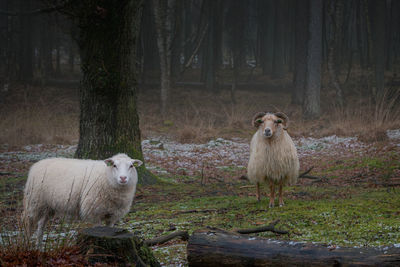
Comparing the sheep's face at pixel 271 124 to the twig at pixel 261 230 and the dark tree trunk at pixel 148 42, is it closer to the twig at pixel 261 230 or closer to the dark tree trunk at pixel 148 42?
the twig at pixel 261 230

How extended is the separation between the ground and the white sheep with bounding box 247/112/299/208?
21.6 inches

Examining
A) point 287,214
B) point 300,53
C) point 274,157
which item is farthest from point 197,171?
point 300,53

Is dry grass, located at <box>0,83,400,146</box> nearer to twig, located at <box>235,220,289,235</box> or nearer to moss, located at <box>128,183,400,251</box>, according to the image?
moss, located at <box>128,183,400,251</box>

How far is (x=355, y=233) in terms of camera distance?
19.2 feet

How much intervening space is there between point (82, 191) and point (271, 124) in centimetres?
386

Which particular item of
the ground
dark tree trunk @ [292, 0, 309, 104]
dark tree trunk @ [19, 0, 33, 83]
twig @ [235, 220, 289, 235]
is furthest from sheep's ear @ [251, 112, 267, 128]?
dark tree trunk @ [19, 0, 33, 83]

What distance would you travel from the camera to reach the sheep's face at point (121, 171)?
20.8 feet

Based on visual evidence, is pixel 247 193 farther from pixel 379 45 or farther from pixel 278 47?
pixel 278 47

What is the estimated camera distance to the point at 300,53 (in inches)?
1176

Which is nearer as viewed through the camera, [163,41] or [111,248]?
[111,248]

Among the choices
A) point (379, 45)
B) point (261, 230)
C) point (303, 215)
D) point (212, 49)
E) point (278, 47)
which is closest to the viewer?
point (261, 230)

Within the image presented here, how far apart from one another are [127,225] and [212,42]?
26262 millimetres

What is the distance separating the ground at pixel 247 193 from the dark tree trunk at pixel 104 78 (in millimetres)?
1612

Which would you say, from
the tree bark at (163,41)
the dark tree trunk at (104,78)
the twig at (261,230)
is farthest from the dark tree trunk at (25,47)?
the twig at (261,230)
